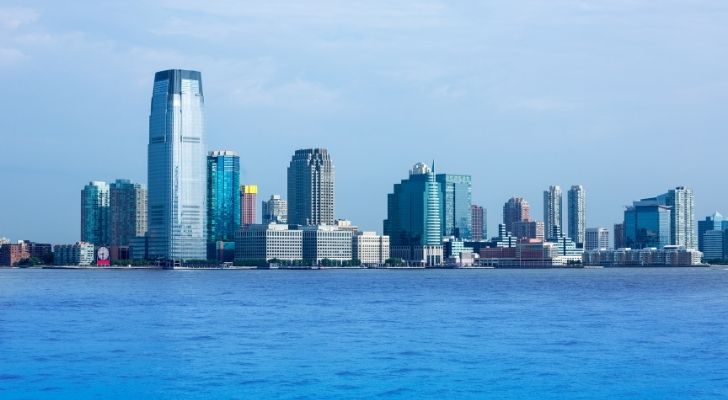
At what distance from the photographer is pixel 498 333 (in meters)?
63.9

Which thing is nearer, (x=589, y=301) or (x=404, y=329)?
(x=404, y=329)

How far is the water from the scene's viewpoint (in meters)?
43.1

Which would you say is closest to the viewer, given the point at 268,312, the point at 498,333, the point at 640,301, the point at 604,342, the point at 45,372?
the point at 45,372

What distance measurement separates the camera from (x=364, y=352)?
176ft

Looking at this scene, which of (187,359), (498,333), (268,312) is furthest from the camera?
(268,312)

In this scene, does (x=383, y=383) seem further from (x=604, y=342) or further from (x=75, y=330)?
(x=75, y=330)

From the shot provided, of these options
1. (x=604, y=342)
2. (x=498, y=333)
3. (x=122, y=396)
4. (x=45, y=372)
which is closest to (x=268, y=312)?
(x=498, y=333)

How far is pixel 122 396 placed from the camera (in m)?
41.2

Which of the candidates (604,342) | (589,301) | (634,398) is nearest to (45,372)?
(634,398)

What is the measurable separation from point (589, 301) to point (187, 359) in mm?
55833

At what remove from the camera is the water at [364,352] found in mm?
43125

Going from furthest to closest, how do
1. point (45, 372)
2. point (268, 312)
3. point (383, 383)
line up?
point (268, 312), point (45, 372), point (383, 383)

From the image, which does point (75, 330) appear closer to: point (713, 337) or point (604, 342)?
point (604, 342)

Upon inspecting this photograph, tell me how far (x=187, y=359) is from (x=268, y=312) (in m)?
31.7
